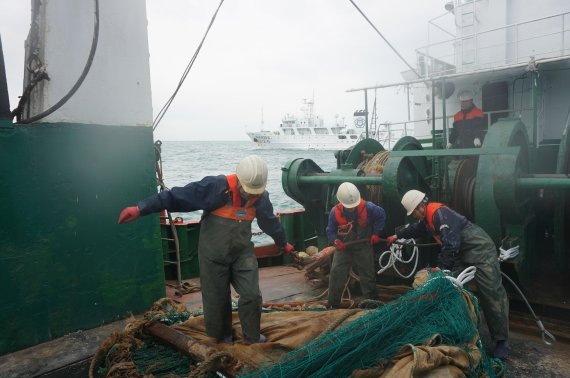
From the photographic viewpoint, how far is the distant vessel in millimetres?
65438

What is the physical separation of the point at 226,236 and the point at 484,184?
304 cm

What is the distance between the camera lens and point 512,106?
9.27m

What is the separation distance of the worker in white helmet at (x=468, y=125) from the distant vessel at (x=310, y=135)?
5663cm

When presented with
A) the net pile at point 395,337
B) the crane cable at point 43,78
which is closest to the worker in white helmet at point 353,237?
the net pile at point 395,337

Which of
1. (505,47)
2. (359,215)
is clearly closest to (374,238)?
(359,215)

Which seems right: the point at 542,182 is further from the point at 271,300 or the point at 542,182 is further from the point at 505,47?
the point at 505,47

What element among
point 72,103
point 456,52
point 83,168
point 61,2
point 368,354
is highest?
point 456,52

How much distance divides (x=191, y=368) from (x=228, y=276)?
2.79ft

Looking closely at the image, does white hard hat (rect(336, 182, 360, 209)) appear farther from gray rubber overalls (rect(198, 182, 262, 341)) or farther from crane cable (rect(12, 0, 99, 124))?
crane cable (rect(12, 0, 99, 124))

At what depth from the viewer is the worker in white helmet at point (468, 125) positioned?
23.8ft

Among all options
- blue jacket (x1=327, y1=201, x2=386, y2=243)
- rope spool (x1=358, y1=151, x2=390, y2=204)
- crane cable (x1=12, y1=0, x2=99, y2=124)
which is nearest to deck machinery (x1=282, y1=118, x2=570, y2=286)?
rope spool (x1=358, y1=151, x2=390, y2=204)

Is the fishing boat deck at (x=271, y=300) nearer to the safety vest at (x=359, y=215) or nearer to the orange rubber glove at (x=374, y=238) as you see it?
the orange rubber glove at (x=374, y=238)

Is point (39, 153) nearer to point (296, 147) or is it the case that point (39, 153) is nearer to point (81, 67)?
point (81, 67)

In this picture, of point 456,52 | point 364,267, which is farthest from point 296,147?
point 364,267
